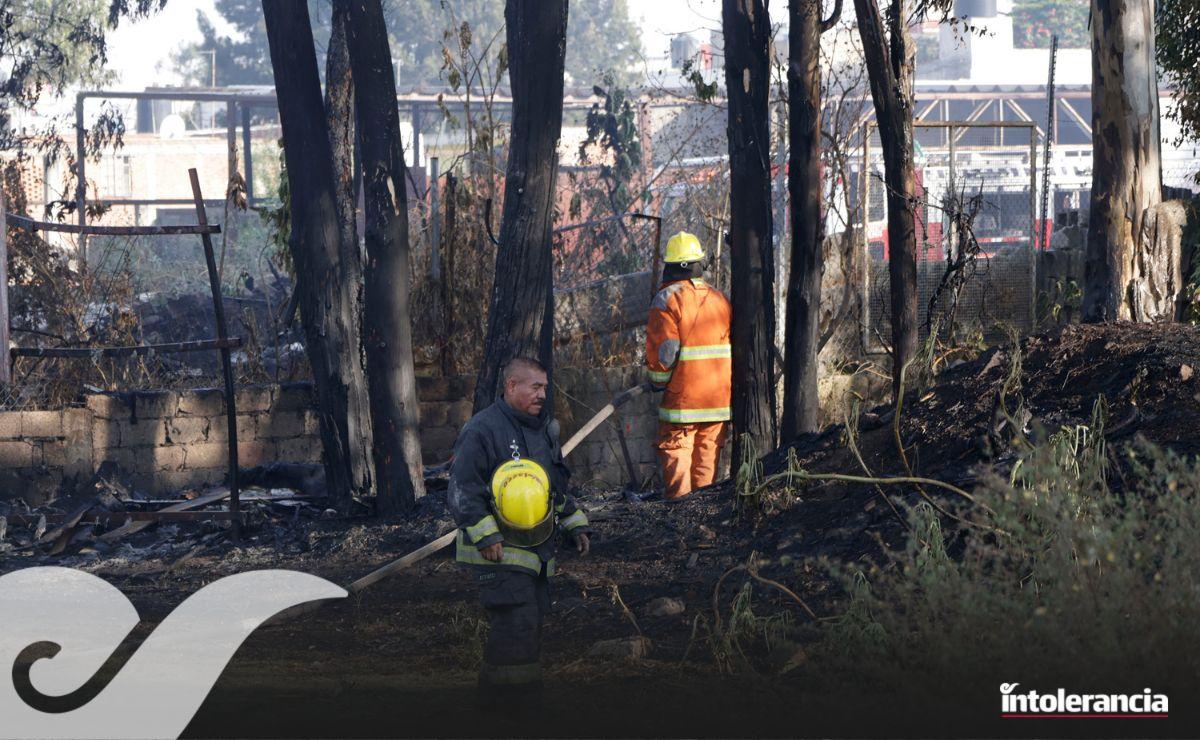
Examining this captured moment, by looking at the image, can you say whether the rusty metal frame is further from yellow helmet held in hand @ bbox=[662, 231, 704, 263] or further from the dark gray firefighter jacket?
the dark gray firefighter jacket

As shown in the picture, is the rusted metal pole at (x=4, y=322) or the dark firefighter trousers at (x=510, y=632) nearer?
the dark firefighter trousers at (x=510, y=632)

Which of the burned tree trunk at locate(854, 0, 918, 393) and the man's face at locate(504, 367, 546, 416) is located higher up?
the burned tree trunk at locate(854, 0, 918, 393)

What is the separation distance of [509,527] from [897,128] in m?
4.72

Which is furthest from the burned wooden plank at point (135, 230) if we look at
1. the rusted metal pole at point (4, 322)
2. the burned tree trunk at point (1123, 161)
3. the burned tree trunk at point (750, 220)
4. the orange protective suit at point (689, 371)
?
the burned tree trunk at point (1123, 161)

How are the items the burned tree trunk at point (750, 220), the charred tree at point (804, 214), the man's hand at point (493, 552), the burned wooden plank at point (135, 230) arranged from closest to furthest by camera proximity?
the man's hand at point (493, 552), the burned wooden plank at point (135, 230), the burned tree trunk at point (750, 220), the charred tree at point (804, 214)

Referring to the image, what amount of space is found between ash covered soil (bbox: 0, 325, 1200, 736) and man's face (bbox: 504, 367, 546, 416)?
1.25 m

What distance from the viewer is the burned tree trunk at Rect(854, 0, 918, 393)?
9008 mm

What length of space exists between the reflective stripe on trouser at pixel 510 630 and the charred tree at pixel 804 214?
4.46m

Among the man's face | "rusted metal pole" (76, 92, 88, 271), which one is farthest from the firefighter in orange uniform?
"rusted metal pole" (76, 92, 88, 271)

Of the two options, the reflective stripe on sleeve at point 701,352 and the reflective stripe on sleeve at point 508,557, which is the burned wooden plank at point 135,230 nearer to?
the reflective stripe on sleeve at point 701,352

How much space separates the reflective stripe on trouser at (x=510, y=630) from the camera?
221 inches

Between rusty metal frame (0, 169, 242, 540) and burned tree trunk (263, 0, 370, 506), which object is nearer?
rusty metal frame (0, 169, 242, 540)

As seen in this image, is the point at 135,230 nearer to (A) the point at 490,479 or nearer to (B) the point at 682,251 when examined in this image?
(B) the point at 682,251

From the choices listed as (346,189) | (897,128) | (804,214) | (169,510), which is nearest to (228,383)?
(169,510)
